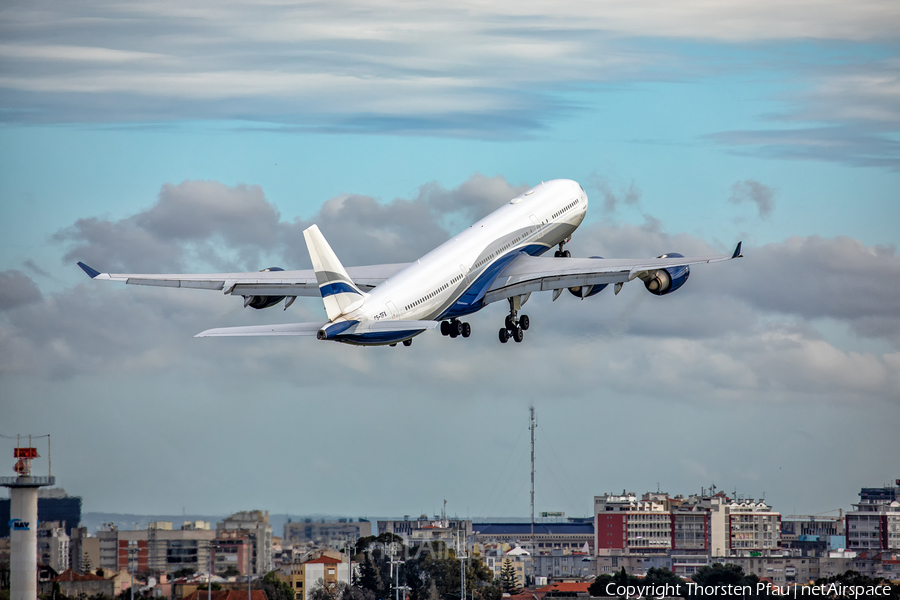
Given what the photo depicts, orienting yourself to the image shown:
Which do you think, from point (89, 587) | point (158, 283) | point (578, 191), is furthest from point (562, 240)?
point (89, 587)

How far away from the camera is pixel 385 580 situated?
117750 mm

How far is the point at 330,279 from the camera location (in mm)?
59625

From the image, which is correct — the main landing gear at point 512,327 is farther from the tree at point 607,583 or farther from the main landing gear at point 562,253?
the tree at point 607,583

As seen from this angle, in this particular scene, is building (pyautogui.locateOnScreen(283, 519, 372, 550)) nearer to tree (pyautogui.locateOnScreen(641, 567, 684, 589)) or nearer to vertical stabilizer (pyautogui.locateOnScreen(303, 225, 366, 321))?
tree (pyautogui.locateOnScreen(641, 567, 684, 589))

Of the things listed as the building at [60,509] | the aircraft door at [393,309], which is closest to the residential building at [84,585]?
the building at [60,509]

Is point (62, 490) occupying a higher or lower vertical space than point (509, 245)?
lower

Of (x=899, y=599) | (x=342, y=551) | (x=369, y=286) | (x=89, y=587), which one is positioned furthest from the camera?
(x=342, y=551)

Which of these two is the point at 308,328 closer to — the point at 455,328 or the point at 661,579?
the point at 455,328

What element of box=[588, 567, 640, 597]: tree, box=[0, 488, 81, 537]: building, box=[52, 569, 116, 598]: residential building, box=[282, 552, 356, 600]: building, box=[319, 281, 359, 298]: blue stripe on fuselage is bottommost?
box=[588, 567, 640, 597]: tree

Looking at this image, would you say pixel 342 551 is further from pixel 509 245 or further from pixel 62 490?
pixel 509 245

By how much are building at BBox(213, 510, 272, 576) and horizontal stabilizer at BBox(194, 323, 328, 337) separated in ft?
169

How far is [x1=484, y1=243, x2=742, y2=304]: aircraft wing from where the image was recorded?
7131 centimetres

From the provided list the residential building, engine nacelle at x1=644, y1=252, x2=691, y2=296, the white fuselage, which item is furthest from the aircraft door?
the residential building

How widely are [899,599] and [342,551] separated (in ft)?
175
